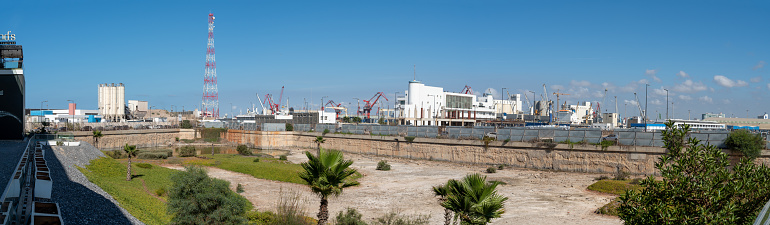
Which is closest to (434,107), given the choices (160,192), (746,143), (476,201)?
(746,143)

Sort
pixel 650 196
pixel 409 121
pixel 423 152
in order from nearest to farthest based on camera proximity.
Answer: pixel 650 196
pixel 423 152
pixel 409 121

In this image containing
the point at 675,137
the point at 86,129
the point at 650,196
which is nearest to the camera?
the point at 650,196

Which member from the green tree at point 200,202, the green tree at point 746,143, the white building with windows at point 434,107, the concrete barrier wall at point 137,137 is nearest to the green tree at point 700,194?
the green tree at point 200,202

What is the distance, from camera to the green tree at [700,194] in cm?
851

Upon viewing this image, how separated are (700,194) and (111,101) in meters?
129

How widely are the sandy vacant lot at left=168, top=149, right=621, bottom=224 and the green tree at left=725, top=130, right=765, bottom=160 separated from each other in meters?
9.23

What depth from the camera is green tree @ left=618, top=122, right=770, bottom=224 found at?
335 inches

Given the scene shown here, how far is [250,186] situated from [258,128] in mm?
47000

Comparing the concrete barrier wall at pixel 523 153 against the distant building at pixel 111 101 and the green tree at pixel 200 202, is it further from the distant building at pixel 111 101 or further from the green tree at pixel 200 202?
the distant building at pixel 111 101

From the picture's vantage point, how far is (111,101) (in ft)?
381

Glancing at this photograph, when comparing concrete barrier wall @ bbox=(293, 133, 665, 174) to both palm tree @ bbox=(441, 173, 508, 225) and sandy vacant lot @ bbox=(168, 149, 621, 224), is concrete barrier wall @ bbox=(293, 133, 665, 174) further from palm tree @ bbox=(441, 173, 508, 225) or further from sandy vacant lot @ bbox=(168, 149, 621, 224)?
palm tree @ bbox=(441, 173, 508, 225)

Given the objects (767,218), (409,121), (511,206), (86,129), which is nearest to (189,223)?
(767,218)

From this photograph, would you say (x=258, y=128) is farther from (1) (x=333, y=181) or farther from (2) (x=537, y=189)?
(1) (x=333, y=181)

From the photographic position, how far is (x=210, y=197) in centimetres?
1572
